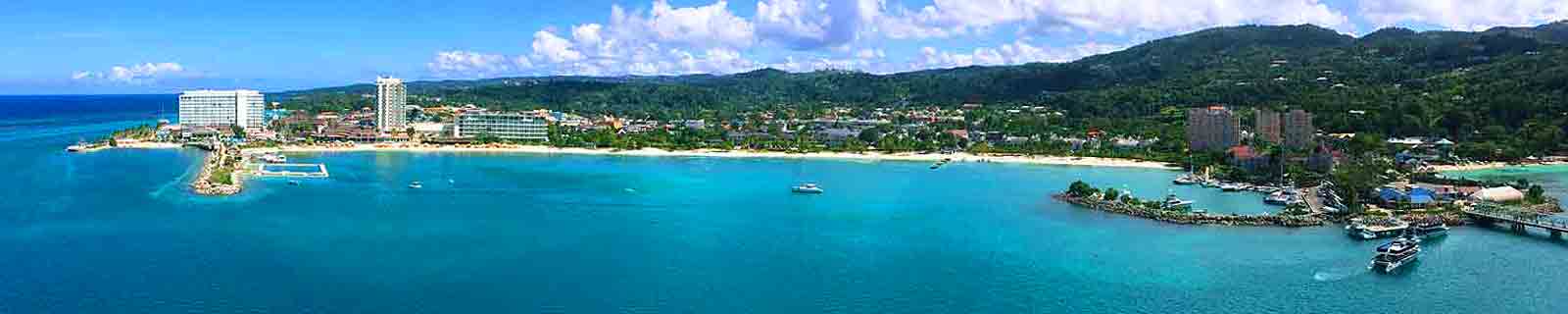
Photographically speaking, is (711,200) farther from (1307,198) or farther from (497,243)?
(1307,198)

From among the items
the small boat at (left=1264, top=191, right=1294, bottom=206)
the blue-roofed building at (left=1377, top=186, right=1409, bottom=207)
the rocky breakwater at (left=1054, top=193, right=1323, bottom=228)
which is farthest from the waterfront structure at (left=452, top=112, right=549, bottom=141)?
the blue-roofed building at (left=1377, top=186, right=1409, bottom=207)

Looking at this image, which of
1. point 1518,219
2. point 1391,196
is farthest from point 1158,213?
point 1518,219

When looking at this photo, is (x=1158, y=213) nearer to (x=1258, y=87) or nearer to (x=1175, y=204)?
(x=1175, y=204)

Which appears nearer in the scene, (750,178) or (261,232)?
(261,232)

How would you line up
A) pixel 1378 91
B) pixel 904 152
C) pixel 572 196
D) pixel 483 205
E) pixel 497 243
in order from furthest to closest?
pixel 1378 91 → pixel 904 152 → pixel 572 196 → pixel 483 205 → pixel 497 243

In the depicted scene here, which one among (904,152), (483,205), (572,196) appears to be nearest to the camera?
(483,205)

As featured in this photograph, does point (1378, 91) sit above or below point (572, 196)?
above

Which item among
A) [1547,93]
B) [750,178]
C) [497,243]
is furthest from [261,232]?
[1547,93]
